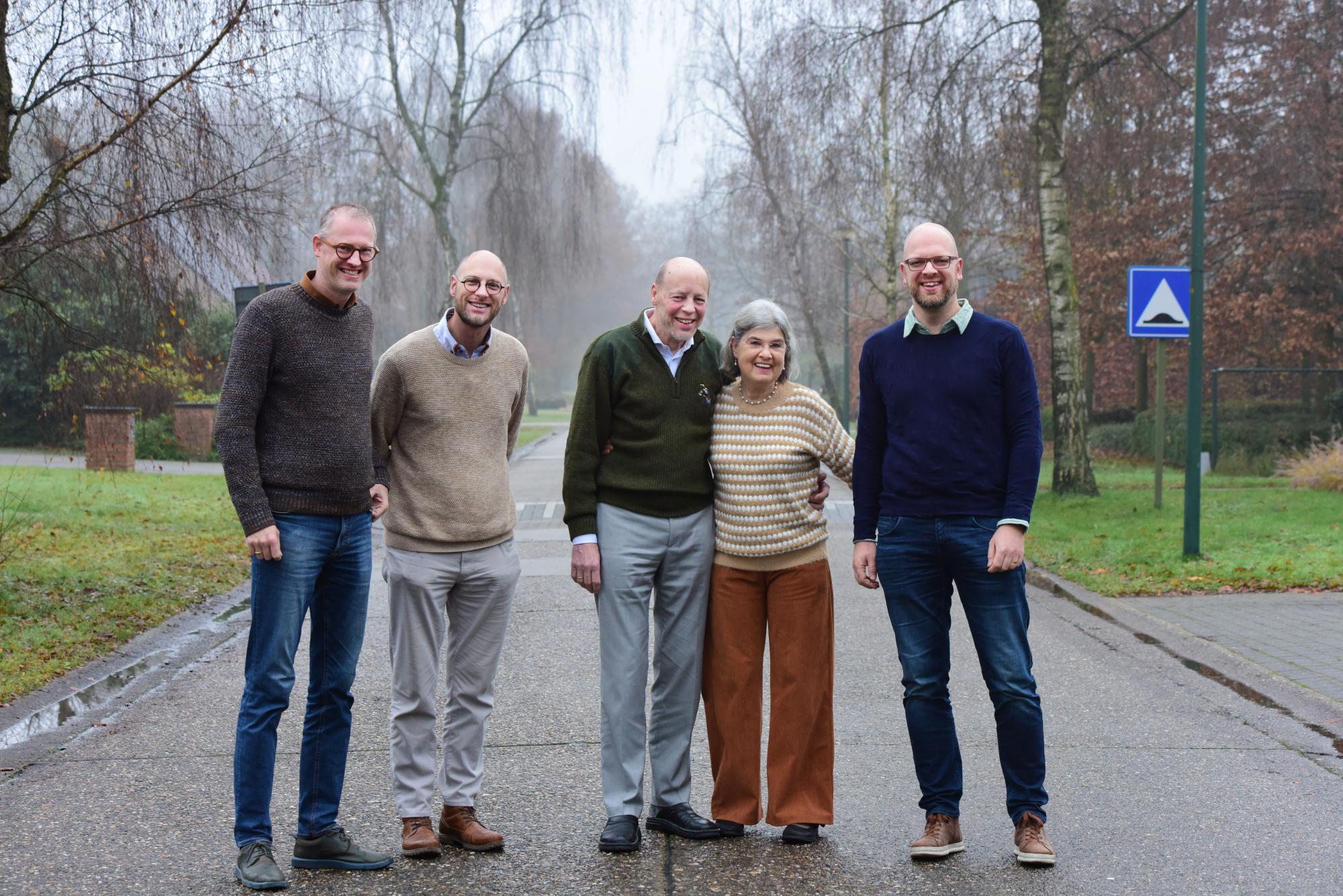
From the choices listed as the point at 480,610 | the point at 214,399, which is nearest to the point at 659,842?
the point at 480,610

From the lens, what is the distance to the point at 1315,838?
4.56 meters

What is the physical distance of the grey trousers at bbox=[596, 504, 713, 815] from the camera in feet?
15.2

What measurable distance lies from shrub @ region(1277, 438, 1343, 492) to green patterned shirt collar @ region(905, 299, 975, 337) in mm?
15139

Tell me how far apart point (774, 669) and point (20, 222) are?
21.8 feet

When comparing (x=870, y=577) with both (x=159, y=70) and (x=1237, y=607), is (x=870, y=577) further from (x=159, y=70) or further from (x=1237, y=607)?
(x=159, y=70)

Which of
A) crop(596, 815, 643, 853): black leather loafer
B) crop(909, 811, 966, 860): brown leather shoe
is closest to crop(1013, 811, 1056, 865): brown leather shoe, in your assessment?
crop(909, 811, 966, 860): brown leather shoe

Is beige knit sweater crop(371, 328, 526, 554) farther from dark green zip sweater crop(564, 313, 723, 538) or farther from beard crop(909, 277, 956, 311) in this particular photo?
beard crop(909, 277, 956, 311)

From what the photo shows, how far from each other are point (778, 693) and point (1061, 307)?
14.0 metres

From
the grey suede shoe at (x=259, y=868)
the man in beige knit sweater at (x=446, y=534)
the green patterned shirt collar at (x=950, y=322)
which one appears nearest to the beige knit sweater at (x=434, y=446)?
the man in beige knit sweater at (x=446, y=534)

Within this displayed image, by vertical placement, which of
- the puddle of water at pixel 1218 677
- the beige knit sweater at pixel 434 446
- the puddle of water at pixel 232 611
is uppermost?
the beige knit sweater at pixel 434 446

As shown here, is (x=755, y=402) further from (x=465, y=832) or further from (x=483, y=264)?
(x=465, y=832)

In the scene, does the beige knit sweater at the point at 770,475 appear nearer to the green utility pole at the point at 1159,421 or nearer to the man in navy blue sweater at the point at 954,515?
the man in navy blue sweater at the point at 954,515

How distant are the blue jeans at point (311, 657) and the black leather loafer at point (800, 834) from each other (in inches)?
57.8

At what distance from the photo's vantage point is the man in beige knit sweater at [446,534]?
4488 millimetres
